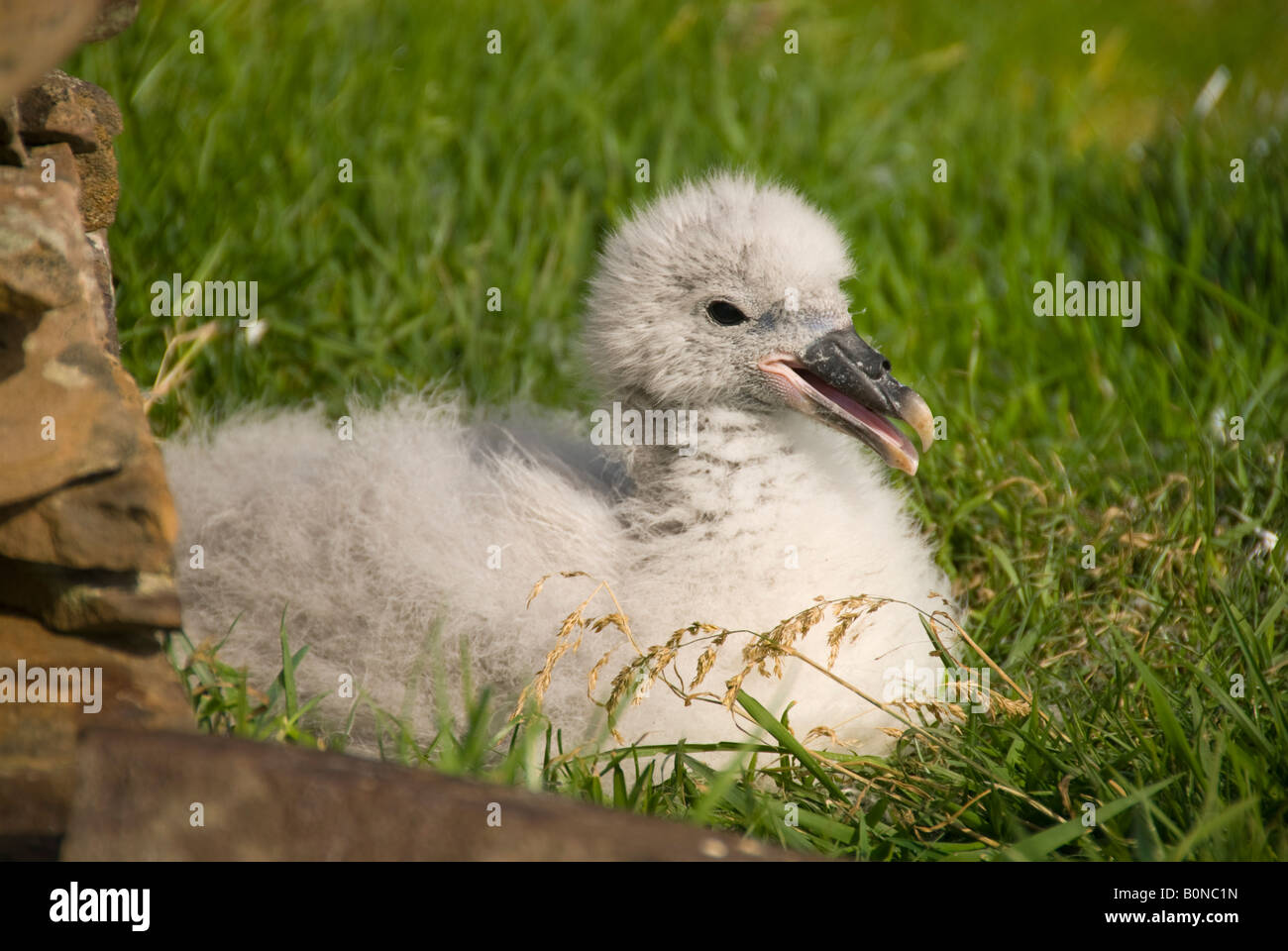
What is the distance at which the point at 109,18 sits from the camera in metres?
2.66

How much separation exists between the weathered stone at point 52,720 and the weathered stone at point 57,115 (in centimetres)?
100

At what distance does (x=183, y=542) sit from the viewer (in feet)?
10.6

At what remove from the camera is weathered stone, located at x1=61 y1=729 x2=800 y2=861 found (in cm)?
201

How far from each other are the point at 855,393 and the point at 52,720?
186cm

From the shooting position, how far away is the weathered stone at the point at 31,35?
1.86 metres

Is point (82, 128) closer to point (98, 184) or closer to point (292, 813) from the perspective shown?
point (98, 184)

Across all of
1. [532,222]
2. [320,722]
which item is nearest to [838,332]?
[320,722]

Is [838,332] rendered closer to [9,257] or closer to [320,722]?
[320,722]

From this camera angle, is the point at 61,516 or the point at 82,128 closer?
the point at 61,516

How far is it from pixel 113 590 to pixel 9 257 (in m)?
0.62
